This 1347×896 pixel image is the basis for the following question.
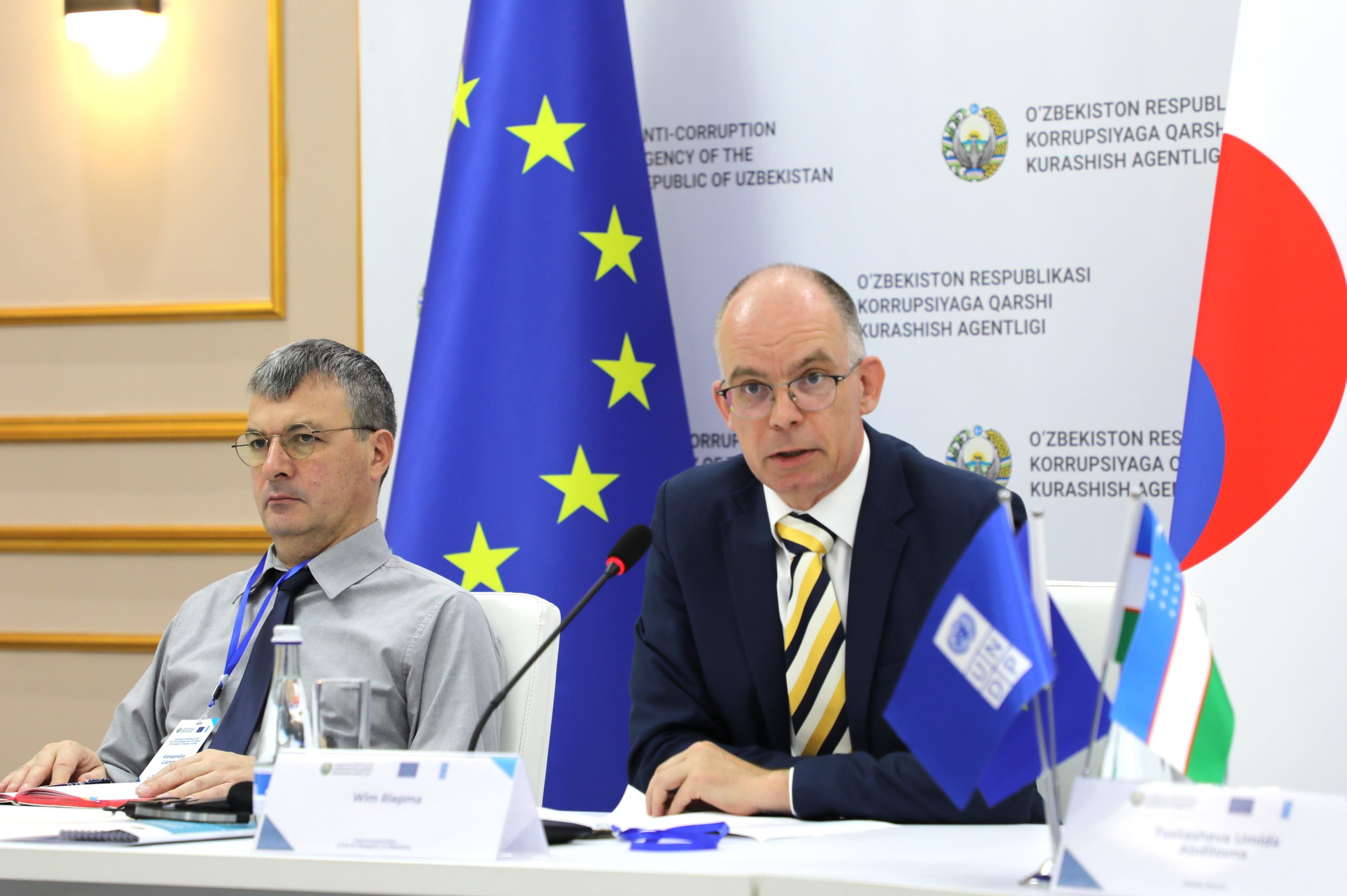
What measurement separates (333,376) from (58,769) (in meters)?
0.77

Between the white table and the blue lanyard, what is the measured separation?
75cm

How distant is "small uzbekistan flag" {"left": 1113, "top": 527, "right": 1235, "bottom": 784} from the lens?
1.04 m

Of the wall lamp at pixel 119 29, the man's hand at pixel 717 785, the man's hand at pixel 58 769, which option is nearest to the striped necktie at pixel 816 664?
the man's hand at pixel 717 785

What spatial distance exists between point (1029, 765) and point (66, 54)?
11.7ft

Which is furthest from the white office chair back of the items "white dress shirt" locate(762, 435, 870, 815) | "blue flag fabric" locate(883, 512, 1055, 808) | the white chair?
the white chair

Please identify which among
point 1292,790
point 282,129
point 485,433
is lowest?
point 1292,790

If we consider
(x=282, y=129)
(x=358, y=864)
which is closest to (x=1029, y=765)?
(x=358, y=864)

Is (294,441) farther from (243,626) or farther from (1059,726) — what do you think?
(1059,726)

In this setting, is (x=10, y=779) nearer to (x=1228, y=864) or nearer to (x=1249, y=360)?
(x=1228, y=864)

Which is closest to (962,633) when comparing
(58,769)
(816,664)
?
(816,664)

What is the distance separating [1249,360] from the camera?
2188 millimetres

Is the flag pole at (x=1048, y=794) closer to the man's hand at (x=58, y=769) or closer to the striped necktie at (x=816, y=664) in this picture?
the striped necktie at (x=816, y=664)

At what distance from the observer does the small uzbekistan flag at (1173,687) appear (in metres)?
1.04

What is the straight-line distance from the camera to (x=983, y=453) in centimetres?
295
